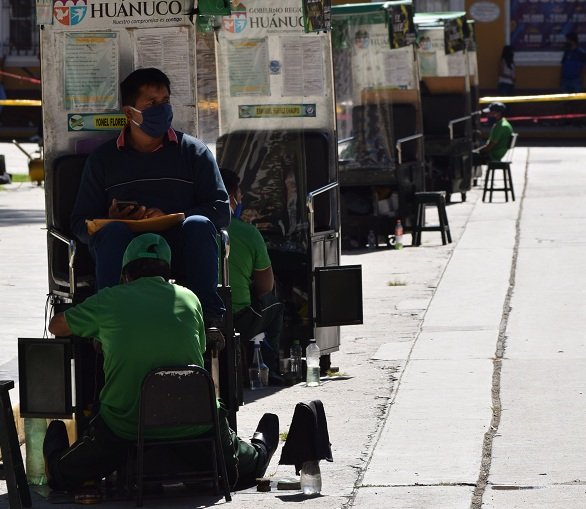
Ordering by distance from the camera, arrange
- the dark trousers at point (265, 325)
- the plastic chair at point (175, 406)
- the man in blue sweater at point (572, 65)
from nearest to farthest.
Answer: the plastic chair at point (175, 406), the dark trousers at point (265, 325), the man in blue sweater at point (572, 65)

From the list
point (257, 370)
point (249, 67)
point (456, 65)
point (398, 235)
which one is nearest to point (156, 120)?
point (257, 370)

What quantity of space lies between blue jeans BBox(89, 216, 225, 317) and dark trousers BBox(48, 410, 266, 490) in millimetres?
622

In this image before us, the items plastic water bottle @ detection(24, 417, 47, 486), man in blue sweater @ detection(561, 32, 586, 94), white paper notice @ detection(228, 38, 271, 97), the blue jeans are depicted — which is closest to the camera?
the blue jeans

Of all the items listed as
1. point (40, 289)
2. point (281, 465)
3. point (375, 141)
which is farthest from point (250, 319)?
point (375, 141)

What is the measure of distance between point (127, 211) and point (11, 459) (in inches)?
54.1

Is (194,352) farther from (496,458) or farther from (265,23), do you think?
(265,23)

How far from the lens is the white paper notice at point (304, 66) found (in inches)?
432

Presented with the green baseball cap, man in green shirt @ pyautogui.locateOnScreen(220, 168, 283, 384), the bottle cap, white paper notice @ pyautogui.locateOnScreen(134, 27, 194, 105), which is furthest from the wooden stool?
the bottle cap

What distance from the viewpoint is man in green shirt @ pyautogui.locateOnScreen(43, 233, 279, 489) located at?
22.9 ft

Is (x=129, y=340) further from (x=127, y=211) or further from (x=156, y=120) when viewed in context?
(x=156, y=120)

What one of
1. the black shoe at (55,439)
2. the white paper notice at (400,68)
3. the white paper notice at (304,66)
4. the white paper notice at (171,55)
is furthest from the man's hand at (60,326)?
the white paper notice at (400,68)

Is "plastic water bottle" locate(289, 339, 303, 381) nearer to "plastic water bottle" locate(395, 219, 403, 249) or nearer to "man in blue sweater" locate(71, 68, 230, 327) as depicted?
"man in blue sweater" locate(71, 68, 230, 327)

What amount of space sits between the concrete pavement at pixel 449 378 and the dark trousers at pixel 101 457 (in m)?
0.16

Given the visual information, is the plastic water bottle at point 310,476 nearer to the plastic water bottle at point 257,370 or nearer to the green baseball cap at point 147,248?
the green baseball cap at point 147,248
